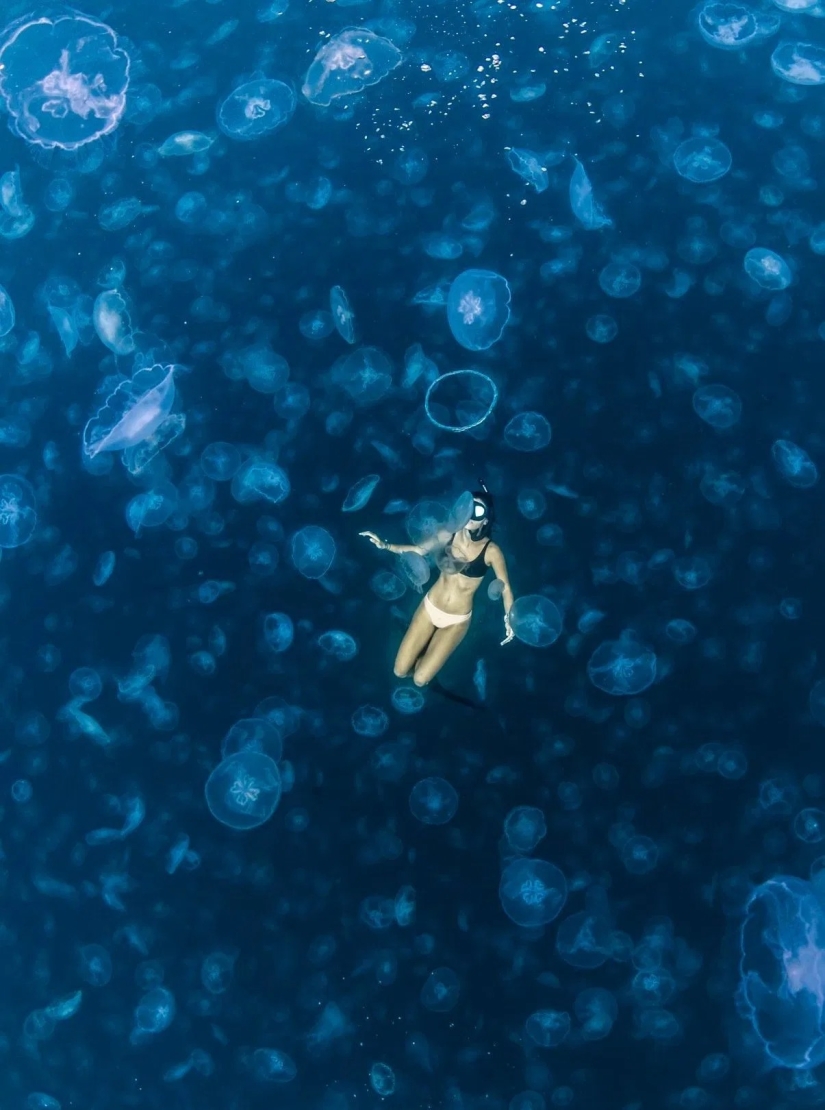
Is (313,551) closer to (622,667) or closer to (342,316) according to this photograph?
(342,316)

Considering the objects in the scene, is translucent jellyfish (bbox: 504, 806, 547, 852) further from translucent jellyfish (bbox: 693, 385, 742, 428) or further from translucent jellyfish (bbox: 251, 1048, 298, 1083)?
translucent jellyfish (bbox: 693, 385, 742, 428)

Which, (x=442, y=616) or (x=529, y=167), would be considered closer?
(x=442, y=616)

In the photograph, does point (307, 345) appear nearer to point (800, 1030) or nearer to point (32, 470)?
point (32, 470)

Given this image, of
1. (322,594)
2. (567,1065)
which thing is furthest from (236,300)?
(567,1065)

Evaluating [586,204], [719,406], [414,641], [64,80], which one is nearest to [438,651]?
[414,641]

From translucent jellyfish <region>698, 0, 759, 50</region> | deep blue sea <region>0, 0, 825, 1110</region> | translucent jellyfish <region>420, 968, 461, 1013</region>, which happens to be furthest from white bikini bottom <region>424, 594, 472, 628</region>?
translucent jellyfish <region>698, 0, 759, 50</region>

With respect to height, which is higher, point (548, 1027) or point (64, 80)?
point (64, 80)
